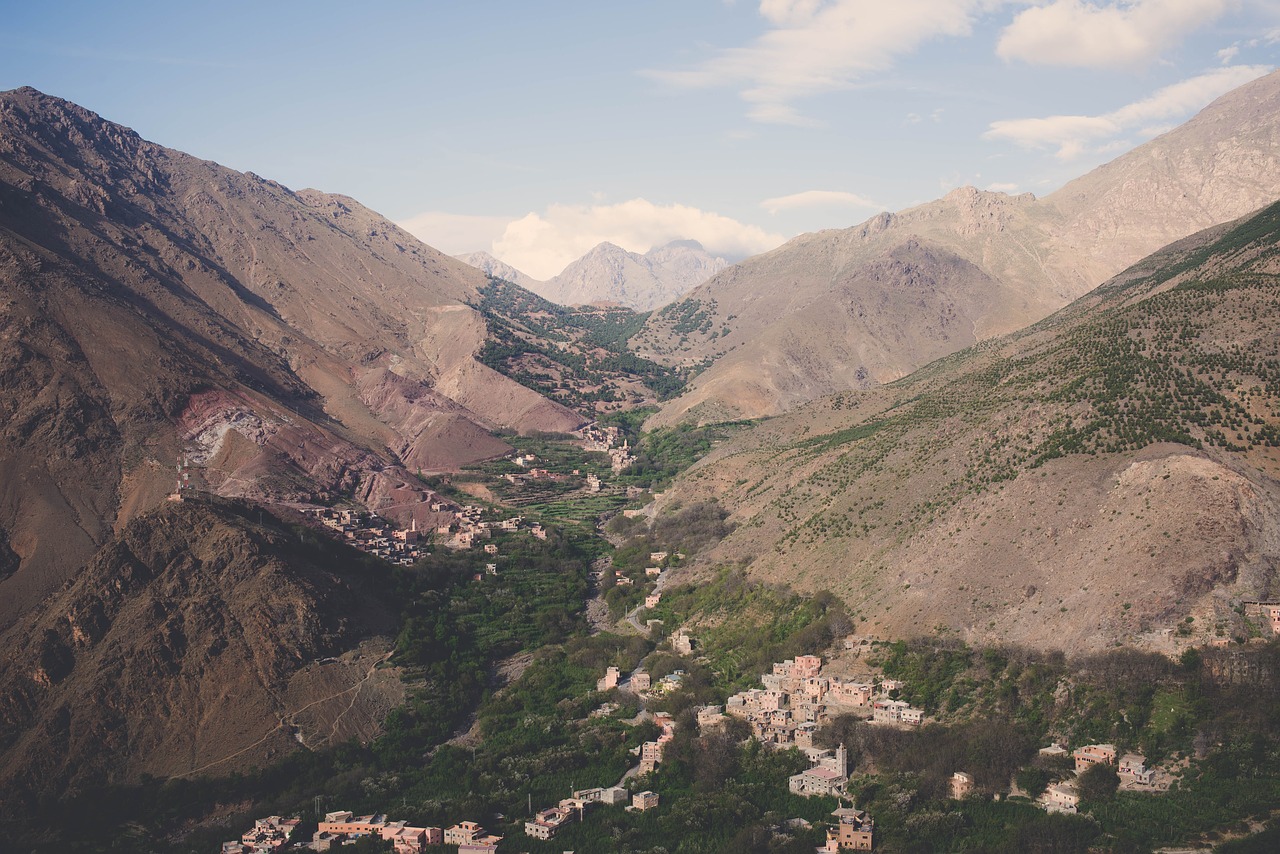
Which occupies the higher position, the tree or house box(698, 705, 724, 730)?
house box(698, 705, 724, 730)

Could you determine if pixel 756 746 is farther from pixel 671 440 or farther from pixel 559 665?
pixel 671 440

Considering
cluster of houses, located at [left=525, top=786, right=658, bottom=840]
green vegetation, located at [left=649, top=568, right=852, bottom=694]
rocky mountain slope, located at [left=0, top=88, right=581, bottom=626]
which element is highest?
rocky mountain slope, located at [left=0, top=88, right=581, bottom=626]

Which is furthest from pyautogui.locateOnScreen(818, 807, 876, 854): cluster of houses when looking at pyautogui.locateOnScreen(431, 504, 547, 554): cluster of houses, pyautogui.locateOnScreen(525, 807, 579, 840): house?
pyautogui.locateOnScreen(431, 504, 547, 554): cluster of houses

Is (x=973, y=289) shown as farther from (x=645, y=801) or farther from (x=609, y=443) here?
(x=645, y=801)

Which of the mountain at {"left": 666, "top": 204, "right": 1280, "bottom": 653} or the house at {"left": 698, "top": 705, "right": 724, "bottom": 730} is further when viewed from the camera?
the house at {"left": 698, "top": 705, "right": 724, "bottom": 730}

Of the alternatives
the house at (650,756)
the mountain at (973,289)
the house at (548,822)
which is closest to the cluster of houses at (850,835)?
the house at (650,756)

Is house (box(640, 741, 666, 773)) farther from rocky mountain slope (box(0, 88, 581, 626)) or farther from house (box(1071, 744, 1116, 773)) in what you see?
rocky mountain slope (box(0, 88, 581, 626))
